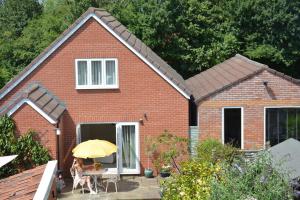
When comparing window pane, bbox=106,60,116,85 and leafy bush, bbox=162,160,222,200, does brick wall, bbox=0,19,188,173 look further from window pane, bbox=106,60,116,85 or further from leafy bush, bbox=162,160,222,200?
leafy bush, bbox=162,160,222,200

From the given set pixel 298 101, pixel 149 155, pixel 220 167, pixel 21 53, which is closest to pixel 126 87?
pixel 149 155

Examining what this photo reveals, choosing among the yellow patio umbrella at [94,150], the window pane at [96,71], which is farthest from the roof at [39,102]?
the window pane at [96,71]

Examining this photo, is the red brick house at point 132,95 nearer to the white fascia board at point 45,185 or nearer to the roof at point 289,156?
the roof at point 289,156

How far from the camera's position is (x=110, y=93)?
851 inches

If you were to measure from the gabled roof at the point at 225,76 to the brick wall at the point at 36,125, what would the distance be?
6.16m

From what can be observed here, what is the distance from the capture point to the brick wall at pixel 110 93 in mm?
21344

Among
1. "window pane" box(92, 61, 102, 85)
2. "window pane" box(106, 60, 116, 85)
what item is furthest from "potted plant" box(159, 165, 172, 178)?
"window pane" box(92, 61, 102, 85)

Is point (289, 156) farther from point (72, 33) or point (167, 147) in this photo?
point (72, 33)

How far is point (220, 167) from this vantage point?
13289 millimetres

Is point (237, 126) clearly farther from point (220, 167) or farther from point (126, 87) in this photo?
point (220, 167)

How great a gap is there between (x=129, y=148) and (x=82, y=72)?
3795 mm

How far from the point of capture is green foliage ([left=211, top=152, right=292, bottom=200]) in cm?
1072

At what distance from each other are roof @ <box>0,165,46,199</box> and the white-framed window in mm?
10318

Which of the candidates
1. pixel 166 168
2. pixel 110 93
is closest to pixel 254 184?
pixel 166 168
